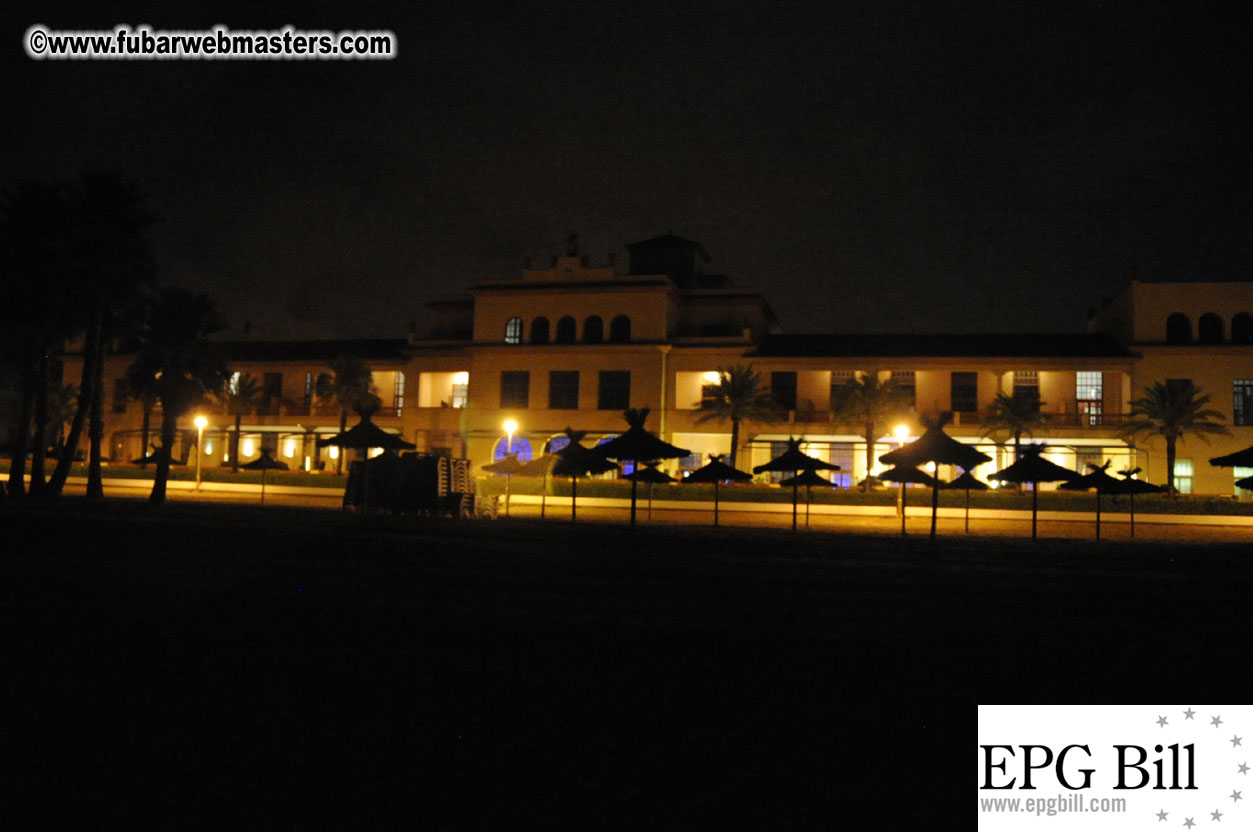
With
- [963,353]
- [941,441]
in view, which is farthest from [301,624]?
[963,353]

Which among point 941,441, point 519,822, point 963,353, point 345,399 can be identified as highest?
point 963,353

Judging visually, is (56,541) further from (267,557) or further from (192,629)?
(192,629)

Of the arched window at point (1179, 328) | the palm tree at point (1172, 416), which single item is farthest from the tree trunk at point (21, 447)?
the arched window at point (1179, 328)

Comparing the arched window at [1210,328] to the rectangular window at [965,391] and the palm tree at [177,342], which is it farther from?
the palm tree at [177,342]

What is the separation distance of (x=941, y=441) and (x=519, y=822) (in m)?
16.1

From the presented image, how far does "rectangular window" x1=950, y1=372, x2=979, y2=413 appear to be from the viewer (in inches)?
1708

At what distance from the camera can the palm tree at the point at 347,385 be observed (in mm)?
47094

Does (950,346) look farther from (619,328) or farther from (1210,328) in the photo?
(619,328)

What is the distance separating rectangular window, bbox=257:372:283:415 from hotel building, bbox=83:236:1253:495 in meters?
0.18

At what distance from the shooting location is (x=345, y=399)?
47.1 meters

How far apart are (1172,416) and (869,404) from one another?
1237 centimetres

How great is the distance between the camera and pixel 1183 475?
4053 cm

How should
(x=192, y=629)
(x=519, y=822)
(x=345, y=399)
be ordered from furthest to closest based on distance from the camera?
1. (x=345, y=399)
2. (x=192, y=629)
3. (x=519, y=822)

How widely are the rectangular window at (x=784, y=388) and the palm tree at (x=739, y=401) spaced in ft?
9.85
